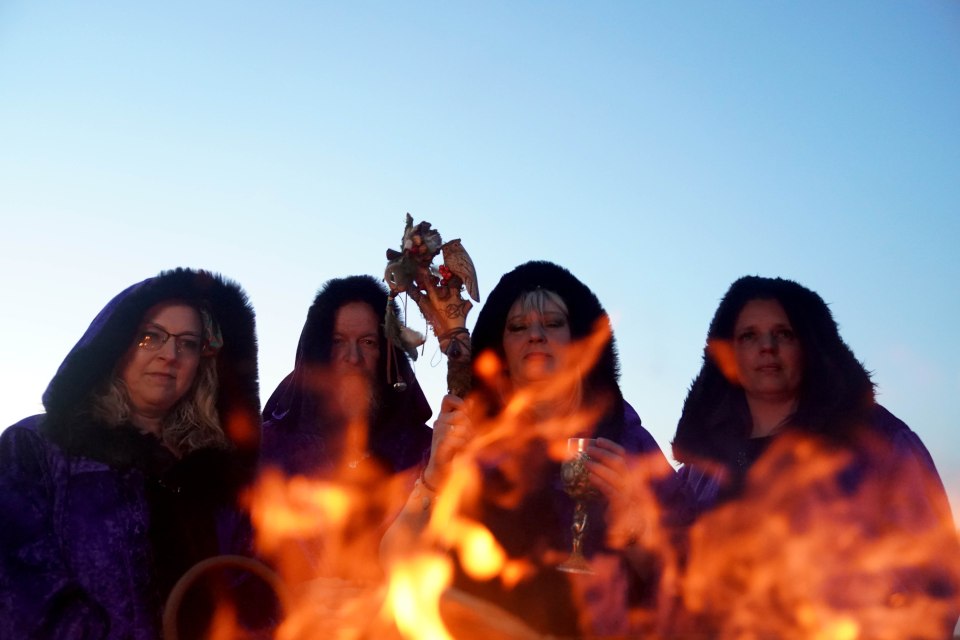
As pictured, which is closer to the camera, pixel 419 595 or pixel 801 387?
pixel 419 595

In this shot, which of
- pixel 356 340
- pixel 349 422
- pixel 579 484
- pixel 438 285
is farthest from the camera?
pixel 356 340

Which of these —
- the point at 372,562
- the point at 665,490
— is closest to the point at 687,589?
the point at 665,490

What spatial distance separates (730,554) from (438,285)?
203 cm

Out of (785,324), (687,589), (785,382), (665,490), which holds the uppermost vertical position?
(785,324)

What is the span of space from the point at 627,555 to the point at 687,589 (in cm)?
53

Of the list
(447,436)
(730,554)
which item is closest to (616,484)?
(447,436)

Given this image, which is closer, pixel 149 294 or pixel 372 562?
pixel 149 294

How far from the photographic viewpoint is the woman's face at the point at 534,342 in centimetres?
448

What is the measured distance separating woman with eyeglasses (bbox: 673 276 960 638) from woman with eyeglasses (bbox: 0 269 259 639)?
7.61 feet

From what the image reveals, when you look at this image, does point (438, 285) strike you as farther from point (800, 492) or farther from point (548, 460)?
point (800, 492)

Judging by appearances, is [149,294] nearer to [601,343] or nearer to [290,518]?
[290,518]

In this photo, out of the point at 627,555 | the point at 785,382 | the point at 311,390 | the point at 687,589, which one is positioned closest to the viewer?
the point at 627,555

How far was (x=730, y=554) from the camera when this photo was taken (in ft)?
15.6

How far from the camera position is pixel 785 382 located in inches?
→ 197
